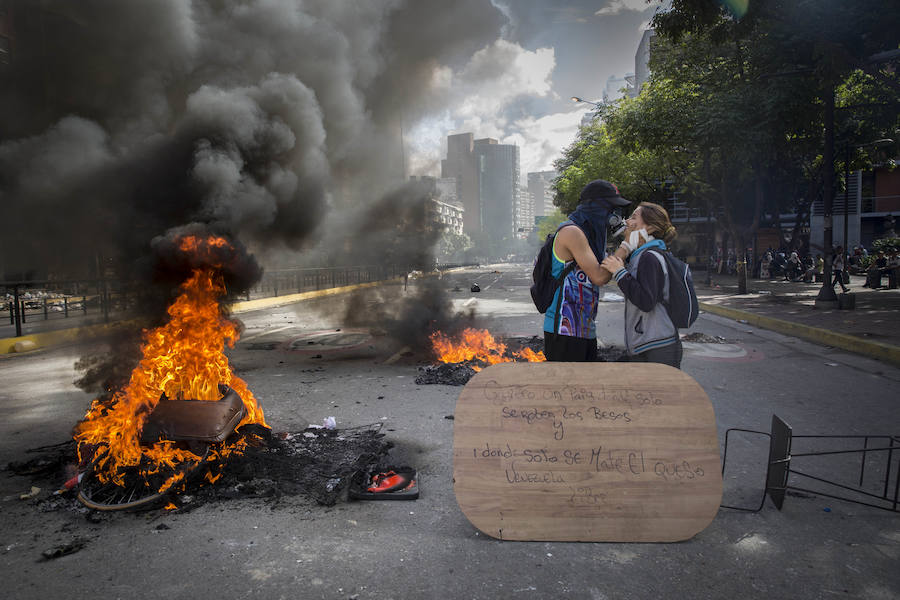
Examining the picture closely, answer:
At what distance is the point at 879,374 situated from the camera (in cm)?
695

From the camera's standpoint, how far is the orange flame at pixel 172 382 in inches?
136

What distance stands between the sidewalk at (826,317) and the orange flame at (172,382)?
8.77 metres

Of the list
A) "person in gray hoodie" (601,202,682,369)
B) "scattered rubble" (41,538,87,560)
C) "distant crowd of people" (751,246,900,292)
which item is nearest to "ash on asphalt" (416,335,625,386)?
"person in gray hoodie" (601,202,682,369)

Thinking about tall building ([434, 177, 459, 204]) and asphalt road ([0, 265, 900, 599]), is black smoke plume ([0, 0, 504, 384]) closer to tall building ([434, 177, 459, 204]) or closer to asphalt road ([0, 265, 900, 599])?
asphalt road ([0, 265, 900, 599])

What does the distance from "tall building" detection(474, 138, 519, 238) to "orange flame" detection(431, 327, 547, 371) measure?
123 m

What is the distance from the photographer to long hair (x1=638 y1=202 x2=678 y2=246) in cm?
321

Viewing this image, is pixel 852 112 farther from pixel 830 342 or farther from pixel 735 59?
pixel 830 342

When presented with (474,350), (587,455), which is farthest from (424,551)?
(474,350)

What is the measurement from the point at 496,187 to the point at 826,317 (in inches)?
6299

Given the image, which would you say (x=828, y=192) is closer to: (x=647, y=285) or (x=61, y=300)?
(x=647, y=285)

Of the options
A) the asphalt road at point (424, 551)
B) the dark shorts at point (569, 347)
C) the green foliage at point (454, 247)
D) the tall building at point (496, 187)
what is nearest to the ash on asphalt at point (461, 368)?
the asphalt road at point (424, 551)

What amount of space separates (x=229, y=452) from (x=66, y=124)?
4.71 m

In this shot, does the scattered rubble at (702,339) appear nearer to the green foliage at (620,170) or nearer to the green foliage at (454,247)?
the green foliage at (620,170)

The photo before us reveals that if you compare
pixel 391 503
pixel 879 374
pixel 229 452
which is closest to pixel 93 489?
pixel 229 452
